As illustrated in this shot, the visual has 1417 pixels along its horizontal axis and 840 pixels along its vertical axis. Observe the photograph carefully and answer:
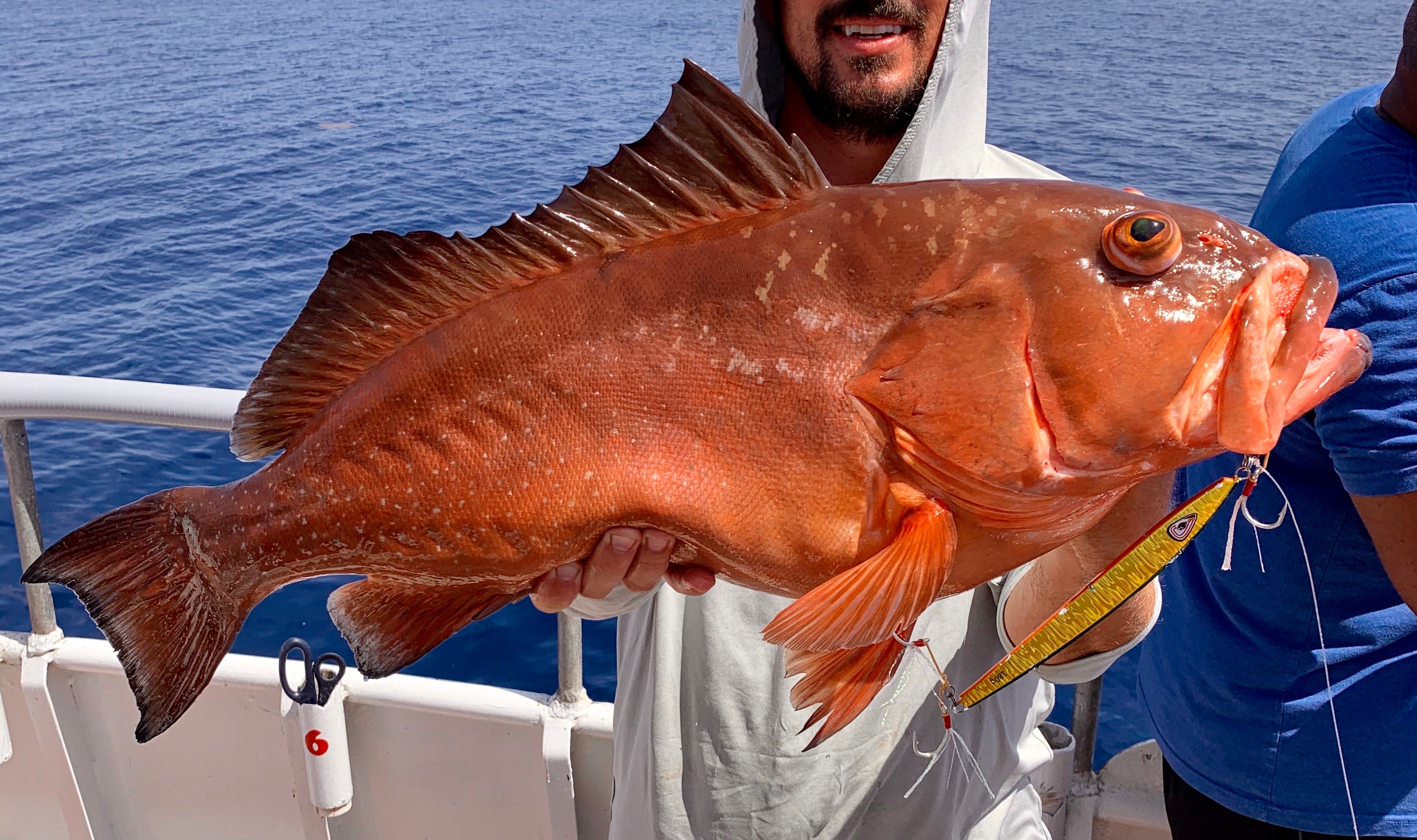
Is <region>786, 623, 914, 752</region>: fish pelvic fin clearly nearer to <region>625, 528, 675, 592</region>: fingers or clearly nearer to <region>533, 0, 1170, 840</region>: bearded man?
<region>625, 528, 675, 592</region>: fingers

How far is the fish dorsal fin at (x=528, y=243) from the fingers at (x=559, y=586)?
46cm

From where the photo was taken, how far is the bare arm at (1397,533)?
186cm

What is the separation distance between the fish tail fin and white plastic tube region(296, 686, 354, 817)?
1.40 m

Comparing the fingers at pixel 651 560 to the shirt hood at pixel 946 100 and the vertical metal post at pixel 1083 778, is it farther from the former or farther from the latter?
the vertical metal post at pixel 1083 778

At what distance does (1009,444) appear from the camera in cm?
145

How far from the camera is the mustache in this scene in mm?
2207

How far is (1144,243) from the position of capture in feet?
4.62

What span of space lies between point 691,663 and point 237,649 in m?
5.29

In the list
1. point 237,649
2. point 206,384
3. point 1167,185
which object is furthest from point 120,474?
point 1167,185

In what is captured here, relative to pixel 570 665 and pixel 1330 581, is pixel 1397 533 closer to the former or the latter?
pixel 1330 581

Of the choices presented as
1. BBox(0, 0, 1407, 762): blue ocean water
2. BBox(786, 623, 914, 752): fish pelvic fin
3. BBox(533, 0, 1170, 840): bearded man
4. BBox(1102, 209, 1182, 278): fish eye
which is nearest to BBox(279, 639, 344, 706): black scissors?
BBox(533, 0, 1170, 840): bearded man

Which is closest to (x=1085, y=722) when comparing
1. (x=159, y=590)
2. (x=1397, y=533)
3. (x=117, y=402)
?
(x=1397, y=533)

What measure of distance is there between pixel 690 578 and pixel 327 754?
194cm

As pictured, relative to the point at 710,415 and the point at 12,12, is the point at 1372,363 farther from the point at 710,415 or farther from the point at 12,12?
the point at 12,12
